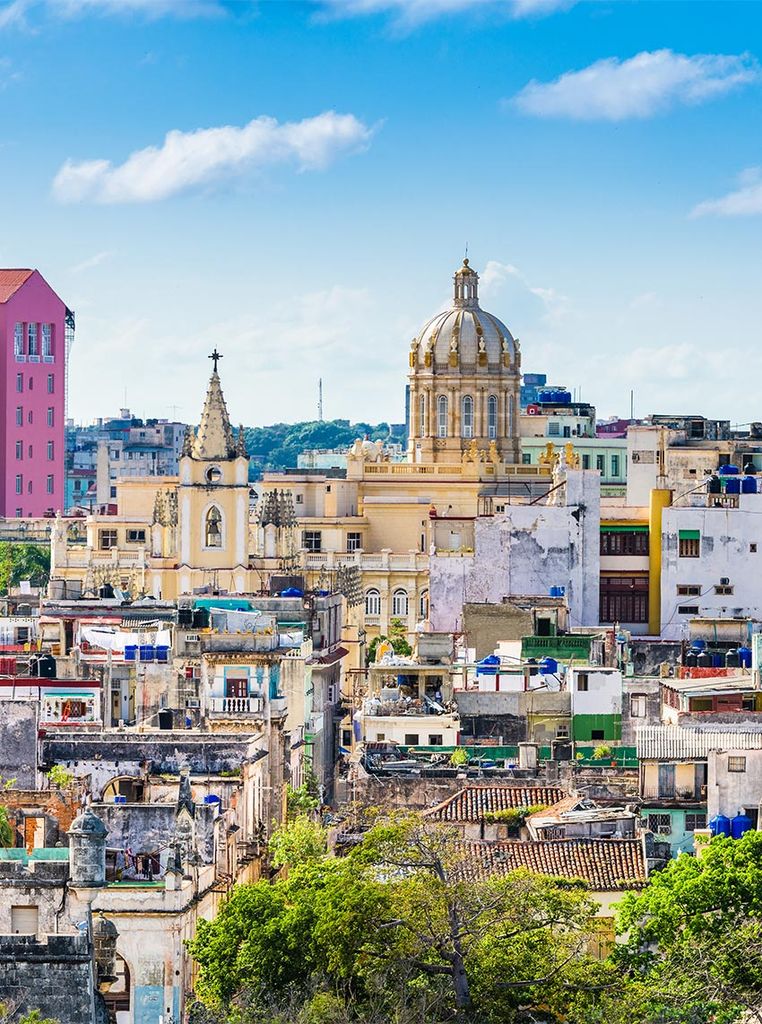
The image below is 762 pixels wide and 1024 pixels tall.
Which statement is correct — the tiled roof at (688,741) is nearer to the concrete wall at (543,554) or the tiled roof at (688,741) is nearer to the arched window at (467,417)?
the concrete wall at (543,554)

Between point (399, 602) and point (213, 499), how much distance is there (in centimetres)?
1069

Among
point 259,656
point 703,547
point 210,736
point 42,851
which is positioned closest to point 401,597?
point 703,547

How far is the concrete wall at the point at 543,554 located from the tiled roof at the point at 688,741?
38.6m

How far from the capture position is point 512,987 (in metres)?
51.7

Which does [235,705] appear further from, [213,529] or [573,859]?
[213,529]

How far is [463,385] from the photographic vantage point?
161000 mm

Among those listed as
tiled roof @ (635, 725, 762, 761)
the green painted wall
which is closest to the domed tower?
the green painted wall

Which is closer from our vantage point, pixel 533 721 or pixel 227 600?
pixel 533 721

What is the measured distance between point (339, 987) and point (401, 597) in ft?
300

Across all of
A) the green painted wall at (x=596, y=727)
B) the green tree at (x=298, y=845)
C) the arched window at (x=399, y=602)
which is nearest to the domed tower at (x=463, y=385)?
the arched window at (x=399, y=602)

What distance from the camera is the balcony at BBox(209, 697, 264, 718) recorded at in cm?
7896

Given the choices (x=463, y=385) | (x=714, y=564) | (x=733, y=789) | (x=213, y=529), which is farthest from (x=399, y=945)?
(x=463, y=385)

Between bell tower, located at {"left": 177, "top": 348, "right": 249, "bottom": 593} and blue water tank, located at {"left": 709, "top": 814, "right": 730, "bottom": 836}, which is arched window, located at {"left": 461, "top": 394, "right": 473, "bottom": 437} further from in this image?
blue water tank, located at {"left": 709, "top": 814, "right": 730, "bottom": 836}

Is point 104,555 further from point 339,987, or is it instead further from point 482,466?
point 339,987
